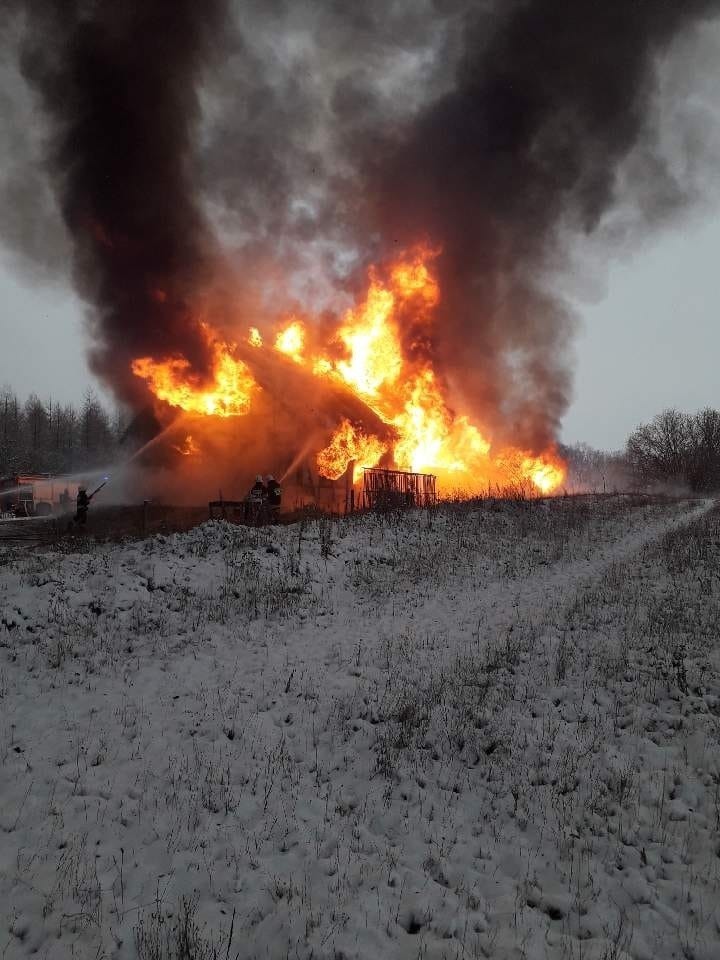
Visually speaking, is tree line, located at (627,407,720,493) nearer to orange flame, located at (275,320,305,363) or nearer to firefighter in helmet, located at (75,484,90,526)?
orange flame, located at (275,320,305,363)

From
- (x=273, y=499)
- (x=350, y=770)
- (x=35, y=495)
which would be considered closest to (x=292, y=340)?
(x=273, y=499)

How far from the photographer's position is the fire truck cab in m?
42.8

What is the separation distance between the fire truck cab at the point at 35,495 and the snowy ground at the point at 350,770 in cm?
3671

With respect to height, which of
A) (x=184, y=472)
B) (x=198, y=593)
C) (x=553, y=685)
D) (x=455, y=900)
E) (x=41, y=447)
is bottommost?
(x=455, y=900)

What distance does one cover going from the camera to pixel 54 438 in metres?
96.9

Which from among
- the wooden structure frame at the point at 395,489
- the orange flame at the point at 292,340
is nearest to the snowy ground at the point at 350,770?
the wooden structure frame at the point at 395,489

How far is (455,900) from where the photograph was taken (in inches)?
165

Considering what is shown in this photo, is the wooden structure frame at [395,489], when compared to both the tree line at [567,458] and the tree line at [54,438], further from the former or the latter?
the tree line at [54,438]

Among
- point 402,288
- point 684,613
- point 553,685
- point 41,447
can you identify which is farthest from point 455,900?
point 41,447

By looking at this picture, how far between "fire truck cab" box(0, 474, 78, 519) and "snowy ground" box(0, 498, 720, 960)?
36715 millimetres

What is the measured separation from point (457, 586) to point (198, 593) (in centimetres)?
683

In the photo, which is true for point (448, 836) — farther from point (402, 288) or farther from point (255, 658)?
point (402, 288)

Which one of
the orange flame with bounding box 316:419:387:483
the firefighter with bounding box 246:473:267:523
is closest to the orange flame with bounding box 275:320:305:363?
the orange flame with bounding box 316:419:387:483

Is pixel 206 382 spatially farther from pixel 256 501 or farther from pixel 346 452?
pixel 256 501
